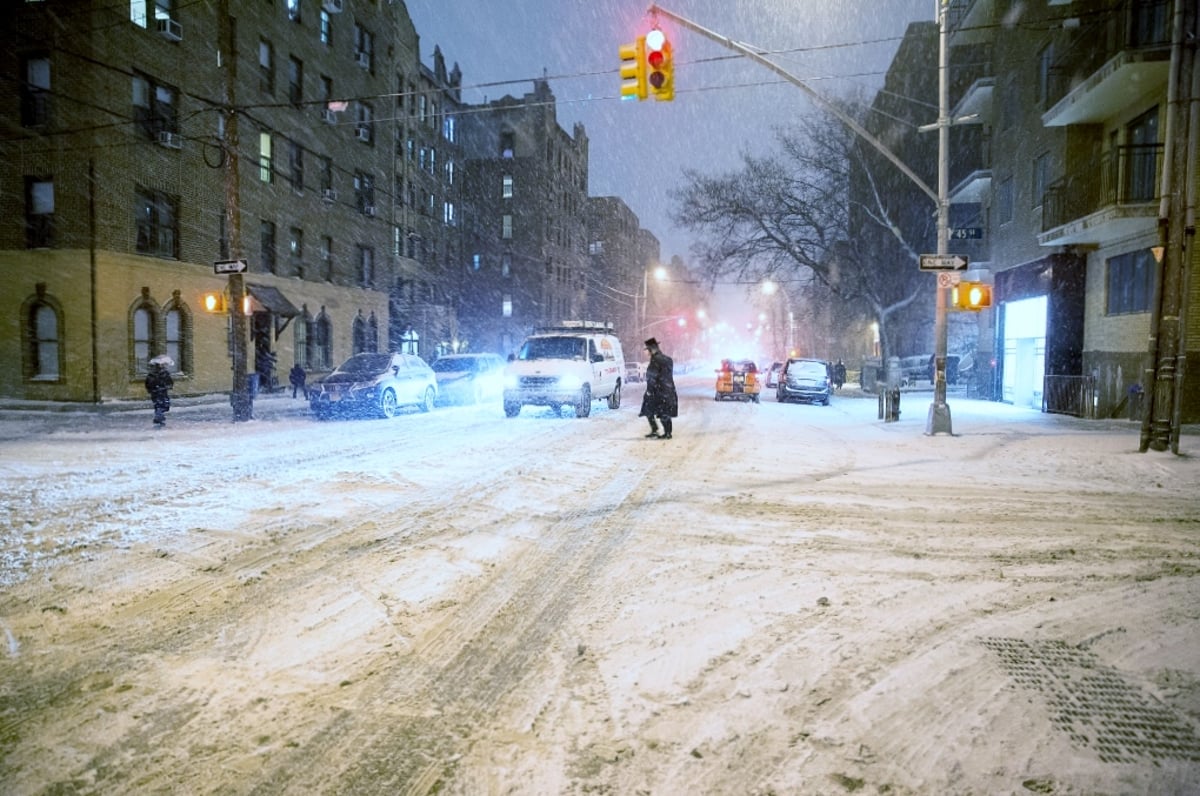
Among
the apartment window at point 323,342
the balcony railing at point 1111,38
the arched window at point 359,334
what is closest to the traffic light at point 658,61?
the balcony railing at point 1111,38

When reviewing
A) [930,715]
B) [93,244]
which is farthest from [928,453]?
[93,244]

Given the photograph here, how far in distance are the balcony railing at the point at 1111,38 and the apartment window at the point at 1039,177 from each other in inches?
81.3

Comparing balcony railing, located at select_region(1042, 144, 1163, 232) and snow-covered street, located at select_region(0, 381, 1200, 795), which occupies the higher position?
balcony railing, located at select_region(1042, 144, 1163, 232)

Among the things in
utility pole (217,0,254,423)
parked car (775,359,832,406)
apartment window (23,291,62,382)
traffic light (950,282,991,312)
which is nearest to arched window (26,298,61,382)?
apartment window (23,291,62,382)

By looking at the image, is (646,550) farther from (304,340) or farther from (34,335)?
(304,340)

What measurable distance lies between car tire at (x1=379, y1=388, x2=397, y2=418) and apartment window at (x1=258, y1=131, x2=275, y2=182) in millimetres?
14418

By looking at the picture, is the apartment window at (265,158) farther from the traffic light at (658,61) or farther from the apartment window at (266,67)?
the traffic light at (658,61)

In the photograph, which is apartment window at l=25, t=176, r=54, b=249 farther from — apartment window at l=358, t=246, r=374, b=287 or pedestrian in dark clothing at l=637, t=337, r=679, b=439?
pedestrian in dark clothing at l=637, t=337, r=679, b=439

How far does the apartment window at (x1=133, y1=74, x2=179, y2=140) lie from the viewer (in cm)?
2367

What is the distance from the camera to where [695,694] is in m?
3.66

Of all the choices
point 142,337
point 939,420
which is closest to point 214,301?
point 142,337

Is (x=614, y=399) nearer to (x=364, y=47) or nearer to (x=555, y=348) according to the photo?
(x=555, y=348)

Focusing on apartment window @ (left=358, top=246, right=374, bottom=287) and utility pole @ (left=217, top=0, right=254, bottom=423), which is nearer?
utility pole @ (left=217, top=0, right=254, bottom=423)

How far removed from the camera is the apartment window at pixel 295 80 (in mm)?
30836
